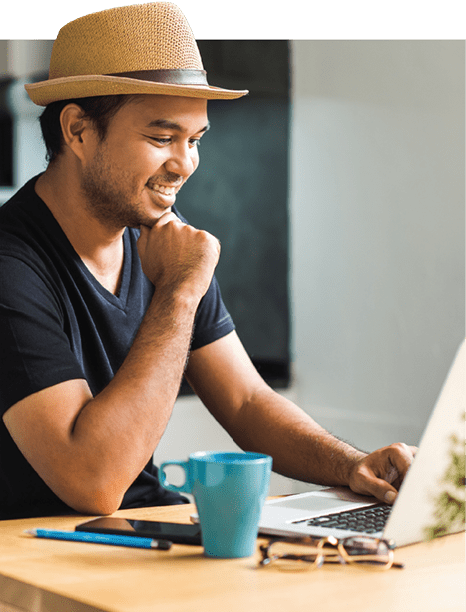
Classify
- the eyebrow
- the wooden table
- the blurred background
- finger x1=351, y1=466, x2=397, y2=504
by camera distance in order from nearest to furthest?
the wooden table, finger x1=351, y1=466, x2=397, y2=504, the eyebrow, the blurred background

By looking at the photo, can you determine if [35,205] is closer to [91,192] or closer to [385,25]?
[91,192]

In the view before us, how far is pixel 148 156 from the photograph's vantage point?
4.91 ft

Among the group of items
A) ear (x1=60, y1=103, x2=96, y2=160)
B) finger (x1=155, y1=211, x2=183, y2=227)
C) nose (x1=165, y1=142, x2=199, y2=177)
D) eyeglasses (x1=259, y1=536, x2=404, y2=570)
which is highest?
ear (x1=60, y1=103, x2=96, y2=160)

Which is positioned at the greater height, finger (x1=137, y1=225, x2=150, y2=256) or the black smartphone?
finger (x1=137, y1=225, x2=150, y2=256)

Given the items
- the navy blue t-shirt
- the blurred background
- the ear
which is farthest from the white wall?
the ear

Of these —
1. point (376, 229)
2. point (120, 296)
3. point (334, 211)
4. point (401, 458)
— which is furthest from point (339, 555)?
point (334, 211)

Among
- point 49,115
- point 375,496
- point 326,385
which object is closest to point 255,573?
point 375,496

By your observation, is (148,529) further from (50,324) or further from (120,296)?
(120,296)

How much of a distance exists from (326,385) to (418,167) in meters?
1.11

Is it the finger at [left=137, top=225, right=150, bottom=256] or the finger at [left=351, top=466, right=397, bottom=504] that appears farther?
the finger at [left=137, top=225, right=150, bottom=256]

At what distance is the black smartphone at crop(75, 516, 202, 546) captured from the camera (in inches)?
34.6

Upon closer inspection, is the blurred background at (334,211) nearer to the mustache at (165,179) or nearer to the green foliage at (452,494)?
the mustache at (165,179)

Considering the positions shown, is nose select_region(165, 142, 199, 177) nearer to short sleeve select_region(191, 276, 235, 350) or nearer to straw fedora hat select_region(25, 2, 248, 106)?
straw fedora hat select_region(25, 2, 248, 106)

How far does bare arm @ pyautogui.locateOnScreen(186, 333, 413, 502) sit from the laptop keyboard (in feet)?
0.24
